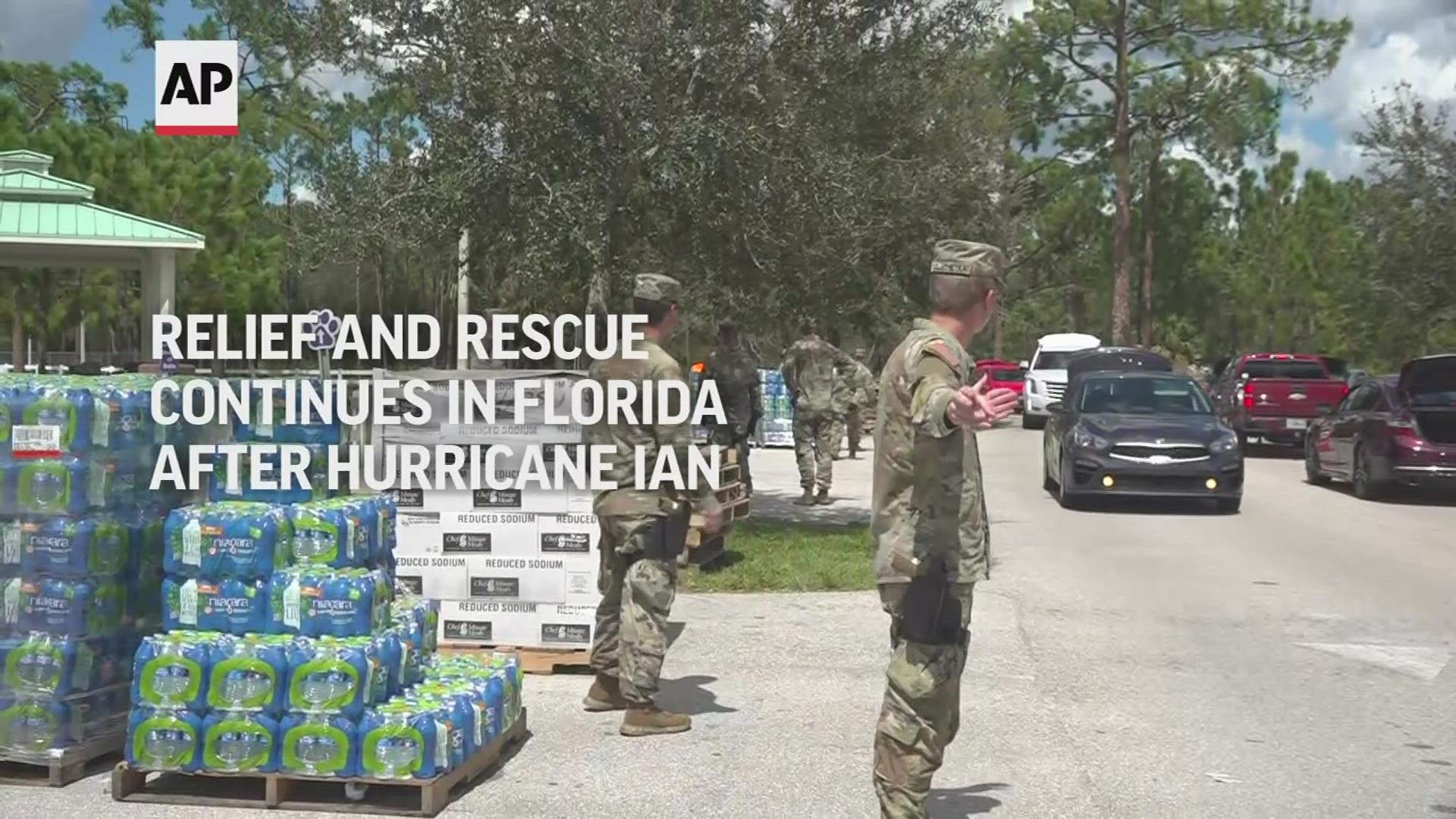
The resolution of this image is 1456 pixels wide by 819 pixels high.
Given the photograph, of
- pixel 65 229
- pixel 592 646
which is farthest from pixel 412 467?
pixel 65 229

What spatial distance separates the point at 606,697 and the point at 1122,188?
4064 cm

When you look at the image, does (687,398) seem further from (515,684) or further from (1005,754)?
(1005,754)

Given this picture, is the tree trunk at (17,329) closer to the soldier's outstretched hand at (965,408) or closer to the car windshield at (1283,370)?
the car windshield at (1283,370)

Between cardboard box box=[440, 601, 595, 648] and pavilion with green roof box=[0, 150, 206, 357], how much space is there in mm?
15916

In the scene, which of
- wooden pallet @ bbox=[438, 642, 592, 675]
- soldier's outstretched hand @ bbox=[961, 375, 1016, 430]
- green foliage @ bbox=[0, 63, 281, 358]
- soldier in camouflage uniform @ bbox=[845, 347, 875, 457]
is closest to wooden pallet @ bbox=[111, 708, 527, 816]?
wooden pallet @ bbox=[438, 642, 592, 675]

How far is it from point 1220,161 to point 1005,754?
42.5 meters

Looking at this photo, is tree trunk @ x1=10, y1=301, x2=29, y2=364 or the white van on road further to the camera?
the white van on road

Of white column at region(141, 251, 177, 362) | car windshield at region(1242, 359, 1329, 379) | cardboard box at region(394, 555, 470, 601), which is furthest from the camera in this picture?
car windshield at region(1242, 359, 1329, 379)

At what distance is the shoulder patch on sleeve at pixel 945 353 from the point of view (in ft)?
15.5

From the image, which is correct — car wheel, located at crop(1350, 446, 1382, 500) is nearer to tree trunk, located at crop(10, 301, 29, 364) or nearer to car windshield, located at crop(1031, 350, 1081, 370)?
car windshield, located at crop(1031, 350, 1081, 370)

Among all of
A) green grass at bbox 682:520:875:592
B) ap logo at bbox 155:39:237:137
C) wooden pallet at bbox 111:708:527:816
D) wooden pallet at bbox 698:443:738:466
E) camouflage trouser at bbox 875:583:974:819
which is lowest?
wooden pallet at bbox 111:708:527:816

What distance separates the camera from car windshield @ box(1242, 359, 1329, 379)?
26719mm

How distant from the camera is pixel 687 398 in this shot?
732 centimetres

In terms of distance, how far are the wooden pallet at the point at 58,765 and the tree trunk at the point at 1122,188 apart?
40.6 m
